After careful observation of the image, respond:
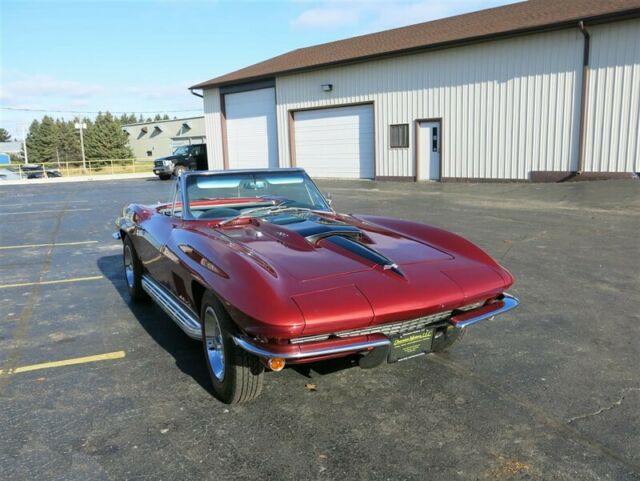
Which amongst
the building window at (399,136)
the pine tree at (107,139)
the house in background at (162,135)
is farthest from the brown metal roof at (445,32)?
the pine tree at (107,139)

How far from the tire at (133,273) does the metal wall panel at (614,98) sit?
14.1 metres

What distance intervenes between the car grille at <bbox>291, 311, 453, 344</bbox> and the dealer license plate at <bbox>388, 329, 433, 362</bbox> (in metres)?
0.04

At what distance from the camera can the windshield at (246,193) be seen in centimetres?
460

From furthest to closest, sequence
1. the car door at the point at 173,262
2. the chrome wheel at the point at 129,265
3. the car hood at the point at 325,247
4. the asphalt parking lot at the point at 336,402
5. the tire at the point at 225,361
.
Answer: the chrome wheel at the point at 129,265
the car door at the point at 173,262
the car hood at the point at 325,247
the tire at the point at 225,361
the asphalt parking lot at the point at 336,402

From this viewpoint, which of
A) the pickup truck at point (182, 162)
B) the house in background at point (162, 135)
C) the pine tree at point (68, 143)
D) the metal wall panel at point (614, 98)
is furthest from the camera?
the pine tree at point (68, 143)

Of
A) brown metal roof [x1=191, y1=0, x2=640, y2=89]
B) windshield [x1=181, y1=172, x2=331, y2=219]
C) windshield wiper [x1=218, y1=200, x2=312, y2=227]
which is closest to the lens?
windshield wiper [x1=218, y1=200, x2=312, y2=227]

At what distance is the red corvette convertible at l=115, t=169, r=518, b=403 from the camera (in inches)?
109

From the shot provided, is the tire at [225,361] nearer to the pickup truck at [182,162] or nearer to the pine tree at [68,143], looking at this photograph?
the pickup truck at [182,162]

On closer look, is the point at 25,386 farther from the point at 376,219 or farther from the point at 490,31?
the point at 490,31

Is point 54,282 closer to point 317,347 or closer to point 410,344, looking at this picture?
point 317,347

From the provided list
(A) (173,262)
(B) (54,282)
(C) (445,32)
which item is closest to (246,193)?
(A) (173,262)

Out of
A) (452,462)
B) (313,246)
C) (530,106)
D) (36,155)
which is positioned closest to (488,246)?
(313,246)

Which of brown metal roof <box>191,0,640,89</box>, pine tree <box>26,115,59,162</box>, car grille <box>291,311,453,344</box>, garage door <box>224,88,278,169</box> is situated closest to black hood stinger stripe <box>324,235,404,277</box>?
car grille <box>291,311,453,344</box>

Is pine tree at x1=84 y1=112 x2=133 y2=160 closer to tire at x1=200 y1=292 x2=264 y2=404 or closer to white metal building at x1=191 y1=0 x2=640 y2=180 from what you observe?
white metal building at x1=191 y1=0 x2=640 y2=180
